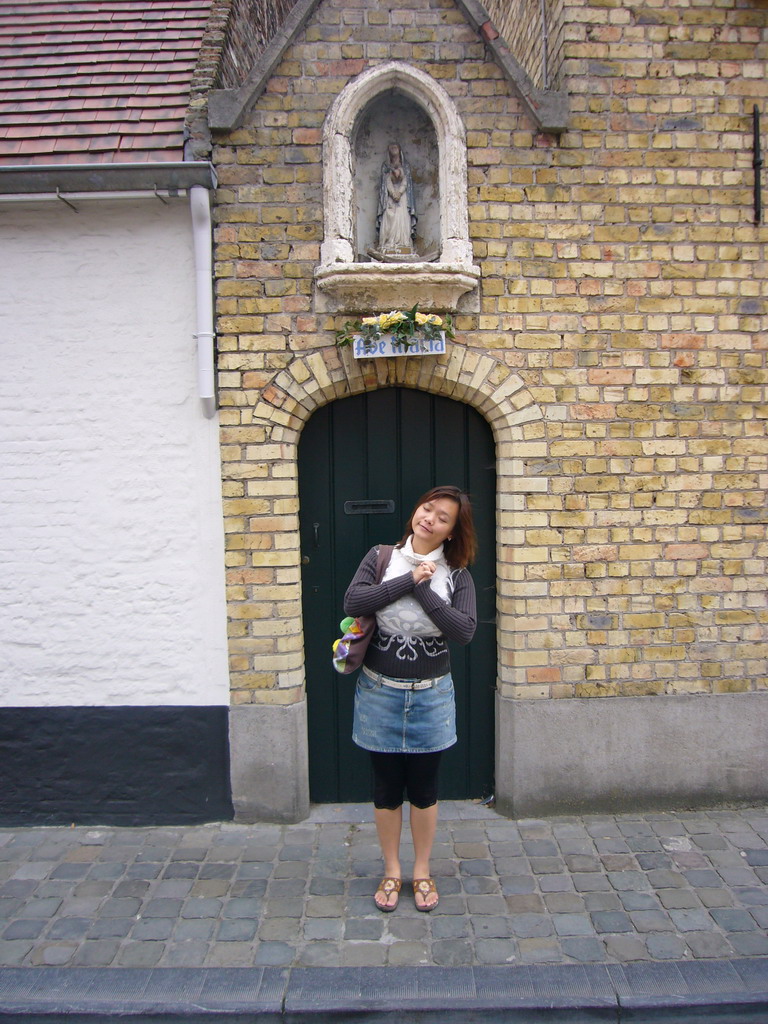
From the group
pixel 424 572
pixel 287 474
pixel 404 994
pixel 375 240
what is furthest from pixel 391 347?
pixel 404 994

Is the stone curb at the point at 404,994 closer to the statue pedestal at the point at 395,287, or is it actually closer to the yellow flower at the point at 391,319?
the yellow flower at the point at 391,319

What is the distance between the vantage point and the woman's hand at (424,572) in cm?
316

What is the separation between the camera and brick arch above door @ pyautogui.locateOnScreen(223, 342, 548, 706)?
3.99 m

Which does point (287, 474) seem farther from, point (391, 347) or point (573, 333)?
point (573, 333)

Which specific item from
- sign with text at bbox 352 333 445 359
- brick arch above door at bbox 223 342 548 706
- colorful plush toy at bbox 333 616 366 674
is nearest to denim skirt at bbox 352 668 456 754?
colorful plush toy at bbox 333 616 366 674

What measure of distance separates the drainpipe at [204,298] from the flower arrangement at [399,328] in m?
0.69

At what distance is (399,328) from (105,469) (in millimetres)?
1773

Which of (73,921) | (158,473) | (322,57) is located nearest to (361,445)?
(158,473)

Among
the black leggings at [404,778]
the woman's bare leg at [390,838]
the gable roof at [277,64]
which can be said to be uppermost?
the gable roof at [277,64]

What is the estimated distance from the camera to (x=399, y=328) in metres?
3.85

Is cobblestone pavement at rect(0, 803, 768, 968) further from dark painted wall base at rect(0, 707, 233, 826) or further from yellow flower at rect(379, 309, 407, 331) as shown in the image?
yellow flower at rect(379, 309, 407, 331)

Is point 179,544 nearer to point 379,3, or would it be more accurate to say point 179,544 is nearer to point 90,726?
point 90,726

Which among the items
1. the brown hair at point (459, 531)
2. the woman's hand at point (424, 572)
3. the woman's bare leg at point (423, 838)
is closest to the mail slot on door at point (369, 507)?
the brown hair at point (459, 531)

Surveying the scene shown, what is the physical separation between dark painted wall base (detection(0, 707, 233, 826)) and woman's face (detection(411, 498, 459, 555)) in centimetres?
167
